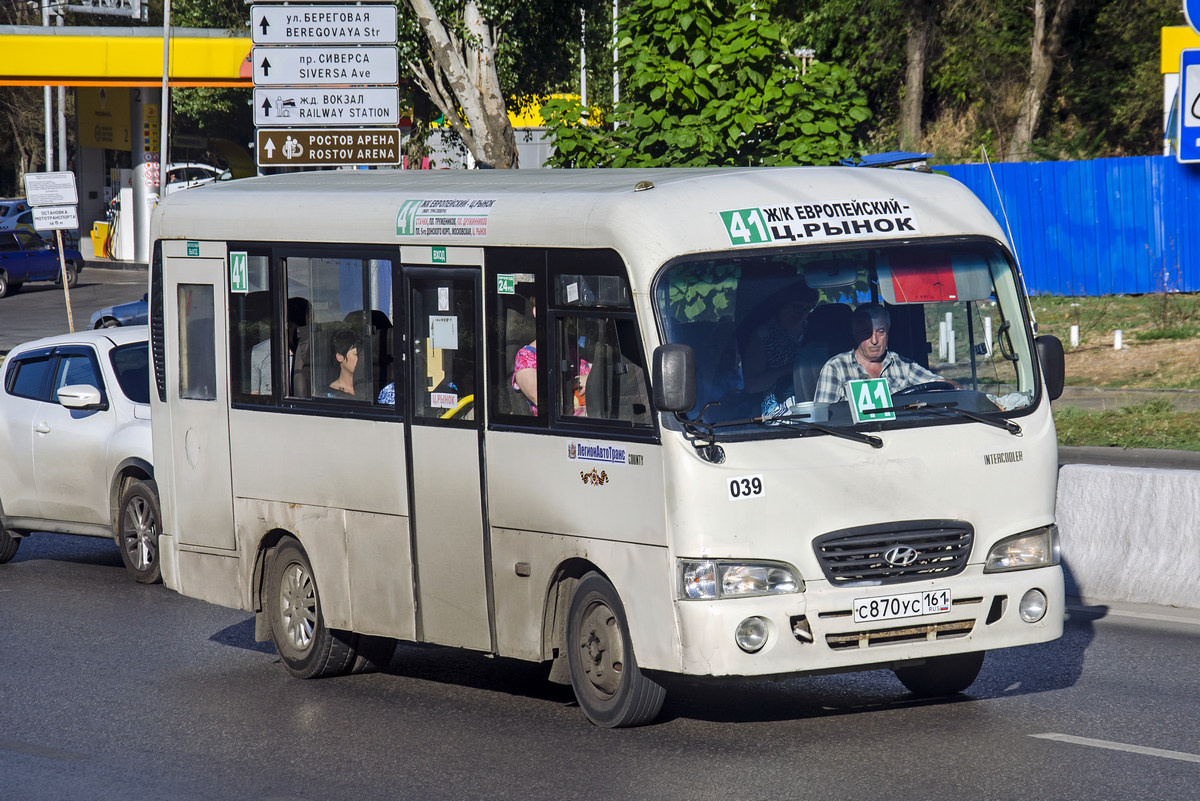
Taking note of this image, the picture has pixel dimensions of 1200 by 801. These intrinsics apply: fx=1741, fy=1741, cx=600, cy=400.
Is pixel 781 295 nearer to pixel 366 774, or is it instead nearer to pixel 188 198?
pixel 366 774

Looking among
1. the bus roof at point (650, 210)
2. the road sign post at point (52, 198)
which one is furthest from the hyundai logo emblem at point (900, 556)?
the road sign post at point (52, 198)

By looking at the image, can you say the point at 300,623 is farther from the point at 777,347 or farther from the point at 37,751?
the point at 777,347

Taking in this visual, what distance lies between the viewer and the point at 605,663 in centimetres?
737

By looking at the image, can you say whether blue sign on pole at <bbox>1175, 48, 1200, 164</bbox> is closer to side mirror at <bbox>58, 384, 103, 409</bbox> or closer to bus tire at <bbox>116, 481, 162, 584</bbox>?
bus tire at <bbox>116, 481, 162, 584</bbox>

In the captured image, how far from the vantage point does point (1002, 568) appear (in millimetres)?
7203

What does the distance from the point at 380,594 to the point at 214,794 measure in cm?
198

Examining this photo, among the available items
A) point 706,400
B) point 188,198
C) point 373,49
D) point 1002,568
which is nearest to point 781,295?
point 706,400

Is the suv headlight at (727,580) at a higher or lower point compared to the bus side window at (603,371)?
lower

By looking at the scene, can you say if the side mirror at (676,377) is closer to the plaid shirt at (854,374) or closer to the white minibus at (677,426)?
the white minibus at (677,426)

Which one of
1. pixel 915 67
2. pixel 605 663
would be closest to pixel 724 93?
pixel 605 663

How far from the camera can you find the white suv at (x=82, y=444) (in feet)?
40.9

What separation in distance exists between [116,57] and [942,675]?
46.2 metres

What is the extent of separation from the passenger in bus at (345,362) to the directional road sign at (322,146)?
21.3 feet

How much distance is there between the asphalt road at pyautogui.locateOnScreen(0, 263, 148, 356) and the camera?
38188 mm
